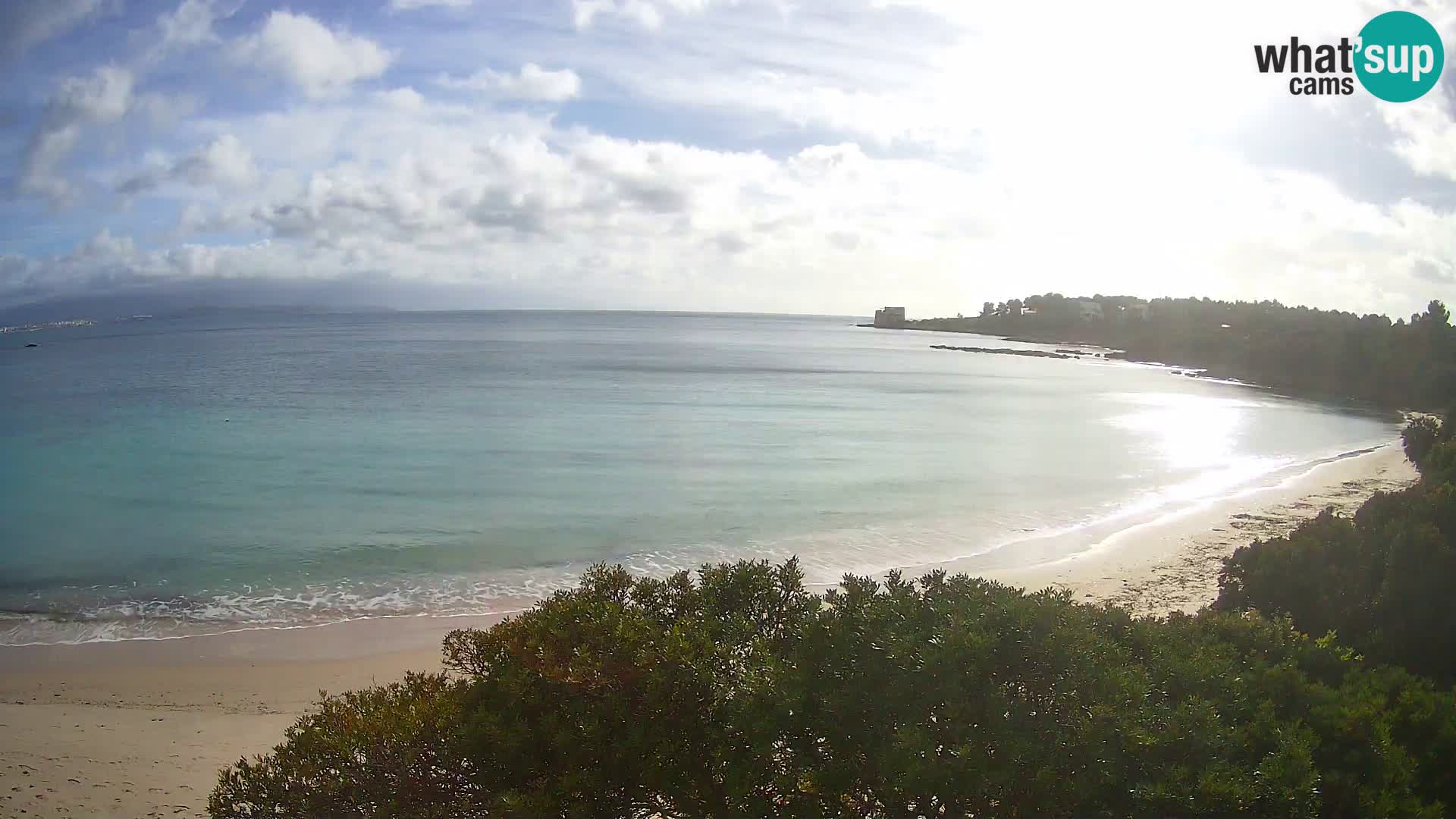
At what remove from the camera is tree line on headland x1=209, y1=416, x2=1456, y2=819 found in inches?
155

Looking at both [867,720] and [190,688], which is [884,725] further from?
[190,688]

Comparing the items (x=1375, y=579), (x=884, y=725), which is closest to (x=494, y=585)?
(x=884, y=725)

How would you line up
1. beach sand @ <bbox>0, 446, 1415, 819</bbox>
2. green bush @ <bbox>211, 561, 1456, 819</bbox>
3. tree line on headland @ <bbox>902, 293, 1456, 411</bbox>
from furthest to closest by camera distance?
tree line on headland @ <bbox>902, 293, 1456, 411</bbox>
beach sand @ <bbox>0, 446, 1415, 819</bbox>
green bush @ <bbox>211, 561, 1456, 819</bbox>

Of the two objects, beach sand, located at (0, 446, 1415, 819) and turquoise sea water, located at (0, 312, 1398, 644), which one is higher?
A: turquoise sea water, located at (0, 312, 1398, 644)

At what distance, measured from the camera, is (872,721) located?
13.8 ft

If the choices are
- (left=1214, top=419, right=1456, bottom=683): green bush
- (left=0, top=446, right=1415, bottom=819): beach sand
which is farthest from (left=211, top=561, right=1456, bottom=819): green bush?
(left=1214, top=419, right=1456, bottom=683): green bush

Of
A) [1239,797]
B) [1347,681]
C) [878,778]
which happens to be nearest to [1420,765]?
[1347,681]

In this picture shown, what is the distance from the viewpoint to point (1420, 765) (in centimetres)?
436

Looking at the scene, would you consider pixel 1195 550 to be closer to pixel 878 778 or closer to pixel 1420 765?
pixel 1420 765

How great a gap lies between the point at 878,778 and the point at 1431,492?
23.0ft

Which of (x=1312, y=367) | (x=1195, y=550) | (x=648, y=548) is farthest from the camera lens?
(x=1312, y=367)

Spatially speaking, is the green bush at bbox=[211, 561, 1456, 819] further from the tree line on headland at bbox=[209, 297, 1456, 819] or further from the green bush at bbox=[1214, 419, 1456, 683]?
the green bush at bbox=[1214, 419, 1456, 683]

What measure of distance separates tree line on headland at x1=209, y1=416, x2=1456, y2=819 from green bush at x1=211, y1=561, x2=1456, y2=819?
13 millimetres

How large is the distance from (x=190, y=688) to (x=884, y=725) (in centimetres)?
943
